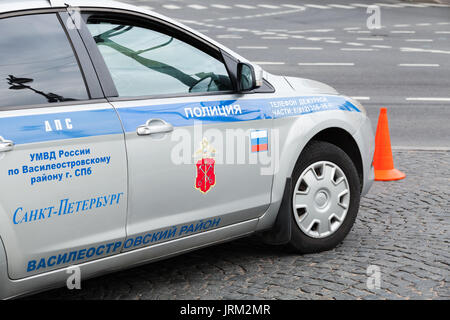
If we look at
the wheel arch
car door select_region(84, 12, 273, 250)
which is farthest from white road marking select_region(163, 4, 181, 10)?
car door select_region(84, 12, 273, 250)

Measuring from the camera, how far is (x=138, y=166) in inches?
168

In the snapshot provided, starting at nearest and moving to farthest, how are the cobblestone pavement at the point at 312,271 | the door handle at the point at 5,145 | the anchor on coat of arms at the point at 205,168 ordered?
the door handle at the point at 5,145 < the anchor on coat of arms at the point at 205,168 < the cobblestone pavement at the point at 312,271

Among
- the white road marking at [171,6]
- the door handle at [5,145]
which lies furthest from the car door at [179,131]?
the white road marking at [171,6]

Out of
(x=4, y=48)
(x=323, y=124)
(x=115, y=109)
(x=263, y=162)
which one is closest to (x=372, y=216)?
(x=323, y=124)

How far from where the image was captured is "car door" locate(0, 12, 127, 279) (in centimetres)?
382

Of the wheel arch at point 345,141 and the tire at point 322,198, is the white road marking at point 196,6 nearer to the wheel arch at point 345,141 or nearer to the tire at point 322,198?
the wheel arch at point 345,141

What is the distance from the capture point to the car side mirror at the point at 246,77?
189 inches

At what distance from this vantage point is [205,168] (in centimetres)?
460

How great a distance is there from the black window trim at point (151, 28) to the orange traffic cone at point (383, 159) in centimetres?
320

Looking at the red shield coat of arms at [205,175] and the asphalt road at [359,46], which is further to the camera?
the asphalt road at [359,46]

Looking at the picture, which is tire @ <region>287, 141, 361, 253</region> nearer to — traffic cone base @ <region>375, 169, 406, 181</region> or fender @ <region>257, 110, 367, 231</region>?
fender @ <region>257, 110, 367, 231</region>

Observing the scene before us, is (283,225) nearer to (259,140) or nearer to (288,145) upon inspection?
(288,145)

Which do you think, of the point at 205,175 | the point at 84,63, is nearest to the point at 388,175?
the point at 205,175

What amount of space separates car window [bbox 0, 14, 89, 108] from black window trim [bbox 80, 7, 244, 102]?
4.7 inches
